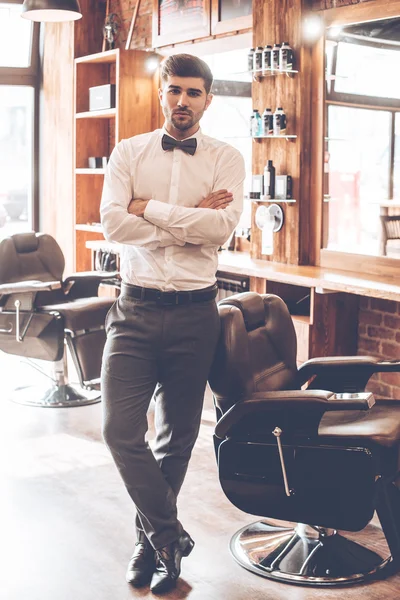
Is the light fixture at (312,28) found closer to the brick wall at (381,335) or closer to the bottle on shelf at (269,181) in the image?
the bottle on shelf at (269,181)

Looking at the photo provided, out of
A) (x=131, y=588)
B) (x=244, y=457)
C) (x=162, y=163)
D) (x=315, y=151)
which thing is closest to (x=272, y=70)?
(x=315, y=151)

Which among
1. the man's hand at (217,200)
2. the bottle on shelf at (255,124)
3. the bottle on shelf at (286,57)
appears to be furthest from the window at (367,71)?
the man's hand at (217,200)

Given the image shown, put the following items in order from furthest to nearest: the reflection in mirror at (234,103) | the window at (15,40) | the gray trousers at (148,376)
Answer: the window at (15,40)
the reflection in mirror at (234,103)
the gray trousers at (148,376)

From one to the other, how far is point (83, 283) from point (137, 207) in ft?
9.02

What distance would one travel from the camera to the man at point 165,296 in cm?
274

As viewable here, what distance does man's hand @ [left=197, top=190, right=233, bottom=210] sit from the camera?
2826mm

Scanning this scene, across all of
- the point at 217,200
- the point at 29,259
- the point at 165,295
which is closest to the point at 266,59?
the point at 29,259

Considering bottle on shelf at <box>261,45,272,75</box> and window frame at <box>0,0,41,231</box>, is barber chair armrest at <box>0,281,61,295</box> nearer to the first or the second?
bottle on shelf at <box>261,45,272,75</box>

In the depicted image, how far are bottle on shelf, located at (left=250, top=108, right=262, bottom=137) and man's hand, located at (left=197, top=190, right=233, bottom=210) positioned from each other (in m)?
2.47

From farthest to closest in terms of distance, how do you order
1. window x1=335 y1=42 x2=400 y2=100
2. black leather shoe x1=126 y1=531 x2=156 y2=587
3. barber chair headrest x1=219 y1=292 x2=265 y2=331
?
window x1=335 y1=42 x2=400 y2=100 < barber chair headrest x1=219 y1=292 x2=265 y2=331 < black leather shoe x1=126 y1=531 x2=156 y2=587

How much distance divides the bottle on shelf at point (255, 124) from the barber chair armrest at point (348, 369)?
2374mm

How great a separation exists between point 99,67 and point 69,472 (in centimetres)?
438

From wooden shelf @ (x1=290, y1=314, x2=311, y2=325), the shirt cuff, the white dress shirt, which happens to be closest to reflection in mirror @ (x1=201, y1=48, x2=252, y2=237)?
wooden shelf @ (x1=290, y1=314, x2=311, y2=325)

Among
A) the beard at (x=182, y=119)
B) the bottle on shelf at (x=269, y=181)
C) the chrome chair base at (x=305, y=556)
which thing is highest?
the beard at (x=182, y=119)
